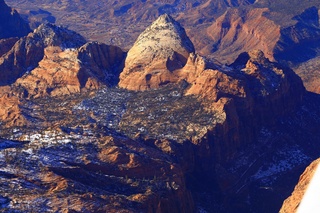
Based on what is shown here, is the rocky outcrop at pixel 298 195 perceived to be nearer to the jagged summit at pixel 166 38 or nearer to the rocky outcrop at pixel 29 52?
the jagged summit at pixel 166 38

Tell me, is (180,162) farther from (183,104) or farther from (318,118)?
(318,118)

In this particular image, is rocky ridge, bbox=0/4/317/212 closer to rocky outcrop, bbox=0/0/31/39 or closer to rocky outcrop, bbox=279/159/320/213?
rocky outcrop, bbox=279/159/320/213

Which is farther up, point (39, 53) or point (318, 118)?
point (39, 53)

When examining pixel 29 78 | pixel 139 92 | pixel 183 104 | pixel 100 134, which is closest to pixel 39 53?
pixel 29 78

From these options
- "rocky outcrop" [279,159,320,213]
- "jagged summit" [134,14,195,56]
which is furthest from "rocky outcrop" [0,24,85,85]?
"rocky outcrop" [279,159,320,213]

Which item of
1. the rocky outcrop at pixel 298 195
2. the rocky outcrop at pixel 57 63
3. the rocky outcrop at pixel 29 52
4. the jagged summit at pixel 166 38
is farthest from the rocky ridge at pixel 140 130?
the rocky outcrop at pixel 298 195
